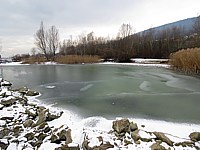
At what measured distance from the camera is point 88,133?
243 inches

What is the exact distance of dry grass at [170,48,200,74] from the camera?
801 inches

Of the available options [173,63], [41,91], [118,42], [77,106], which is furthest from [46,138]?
[118,42]

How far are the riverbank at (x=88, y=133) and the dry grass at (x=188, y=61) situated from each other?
14899mm

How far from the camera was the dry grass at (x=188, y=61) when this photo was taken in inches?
801

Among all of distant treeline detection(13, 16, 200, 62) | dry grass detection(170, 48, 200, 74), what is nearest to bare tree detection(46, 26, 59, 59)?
distant treeline detection(13, 16, 200, 62)

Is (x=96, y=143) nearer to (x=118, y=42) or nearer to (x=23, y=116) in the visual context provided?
(x=23, y=116)

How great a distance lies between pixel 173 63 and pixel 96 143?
21.3 m

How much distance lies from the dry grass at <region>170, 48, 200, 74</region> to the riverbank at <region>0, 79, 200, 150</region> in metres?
14.9

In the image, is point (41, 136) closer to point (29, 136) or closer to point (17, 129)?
point (29, 136)

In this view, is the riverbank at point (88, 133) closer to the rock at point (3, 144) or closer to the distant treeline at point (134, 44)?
the rock at point (3, 144)

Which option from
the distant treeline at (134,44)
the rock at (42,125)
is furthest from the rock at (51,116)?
the distant treeline at (134,44)

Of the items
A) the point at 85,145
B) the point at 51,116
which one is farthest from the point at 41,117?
the point at 85,145

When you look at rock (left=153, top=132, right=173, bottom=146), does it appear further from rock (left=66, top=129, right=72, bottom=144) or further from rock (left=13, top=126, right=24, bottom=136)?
rock (left=13, top=126, right=24, bottom=136)

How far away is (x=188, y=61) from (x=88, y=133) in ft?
59.1
